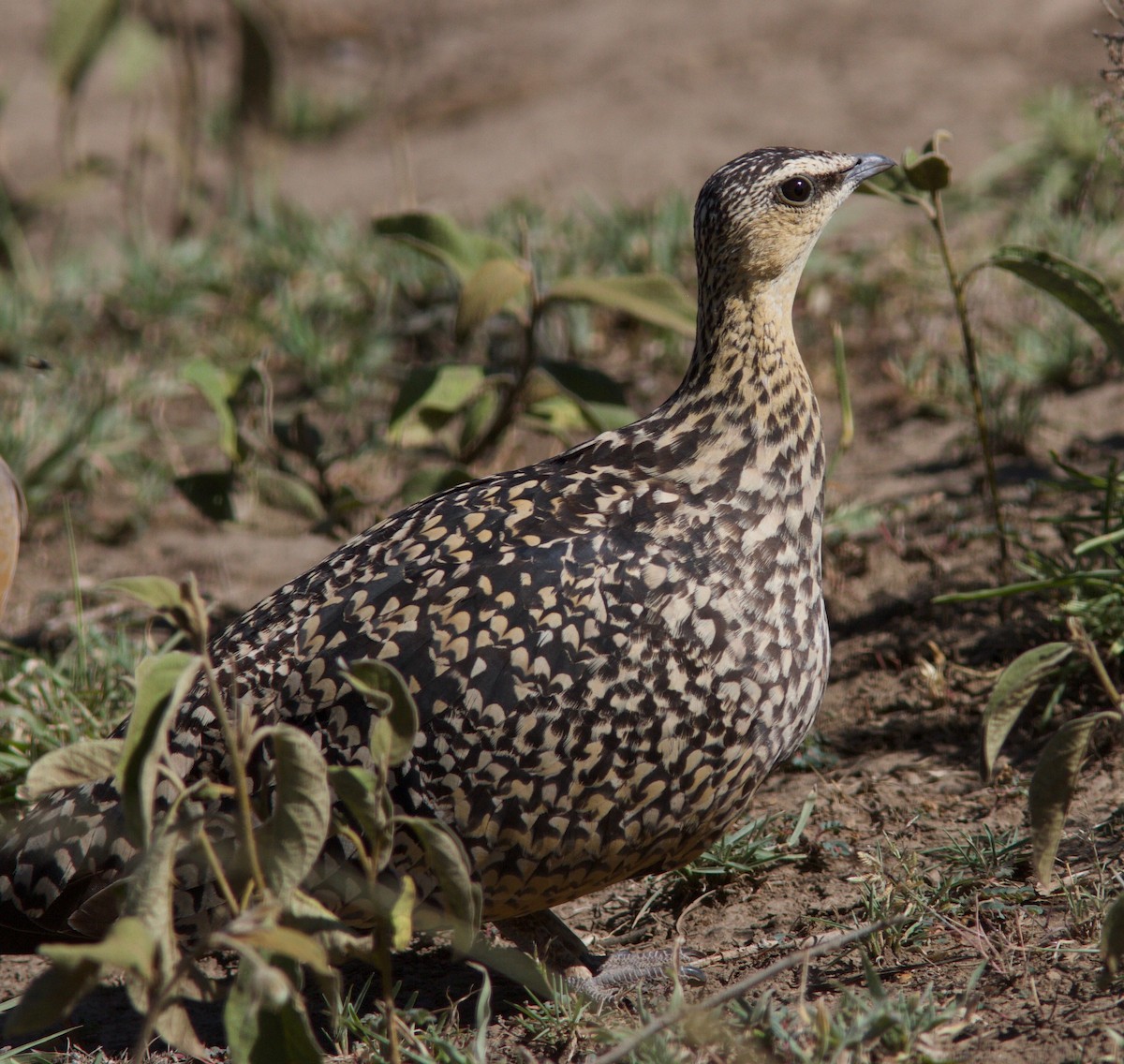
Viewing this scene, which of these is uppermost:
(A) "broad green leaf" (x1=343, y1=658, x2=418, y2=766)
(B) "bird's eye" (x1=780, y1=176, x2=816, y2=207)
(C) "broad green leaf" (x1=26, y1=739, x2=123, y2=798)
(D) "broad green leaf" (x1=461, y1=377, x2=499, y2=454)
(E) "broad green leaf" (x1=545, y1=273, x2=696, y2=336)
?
(B) "bird's eye" (x1=780, y1=176, x2=816, y2=207)

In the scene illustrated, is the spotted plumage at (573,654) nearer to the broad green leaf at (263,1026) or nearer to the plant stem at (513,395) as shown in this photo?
the broad green leaf at (263,1026)

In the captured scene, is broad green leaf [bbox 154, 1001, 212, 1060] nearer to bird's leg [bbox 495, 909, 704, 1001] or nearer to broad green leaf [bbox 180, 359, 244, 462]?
bird's leg [bbox 495, 909, 704, 1001]

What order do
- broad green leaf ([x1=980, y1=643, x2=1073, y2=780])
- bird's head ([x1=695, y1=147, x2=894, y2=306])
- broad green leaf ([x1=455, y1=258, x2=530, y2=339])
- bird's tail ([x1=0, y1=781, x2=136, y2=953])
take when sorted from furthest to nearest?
Result: broad green leaf ([x1=455, y1=258, x2=530, y2=339]) < bird's head ([x1=695, y1=147, x2=894, y2=306]) < bird's tail ([x1=0, y1=781, x2=136, y2=953]) < broad green leaf ([x1=980, y1=643, x2=1073, y2=780])

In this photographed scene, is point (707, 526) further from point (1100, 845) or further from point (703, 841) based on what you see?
point (1100, 845)

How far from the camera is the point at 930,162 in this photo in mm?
3760

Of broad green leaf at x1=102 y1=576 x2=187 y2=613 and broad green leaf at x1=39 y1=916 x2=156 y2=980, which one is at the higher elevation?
broad green leaf at x1=102 y1=576 x2=187 y2=613

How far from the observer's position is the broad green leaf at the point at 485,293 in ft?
14.4

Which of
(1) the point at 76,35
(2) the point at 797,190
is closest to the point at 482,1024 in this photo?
(2) the point at 797,190

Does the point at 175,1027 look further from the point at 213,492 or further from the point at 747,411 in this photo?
the point at 213,492

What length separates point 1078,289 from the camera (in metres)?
3.79

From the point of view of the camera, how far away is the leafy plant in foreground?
7.47ft

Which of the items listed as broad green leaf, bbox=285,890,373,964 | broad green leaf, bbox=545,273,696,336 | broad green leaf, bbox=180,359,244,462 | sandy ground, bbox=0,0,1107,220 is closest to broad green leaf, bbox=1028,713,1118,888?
broad green leaf, bbox=285,890,373,964

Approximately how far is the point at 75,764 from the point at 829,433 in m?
3.68

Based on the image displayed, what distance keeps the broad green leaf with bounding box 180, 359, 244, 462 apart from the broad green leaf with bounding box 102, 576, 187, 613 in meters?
2.24
